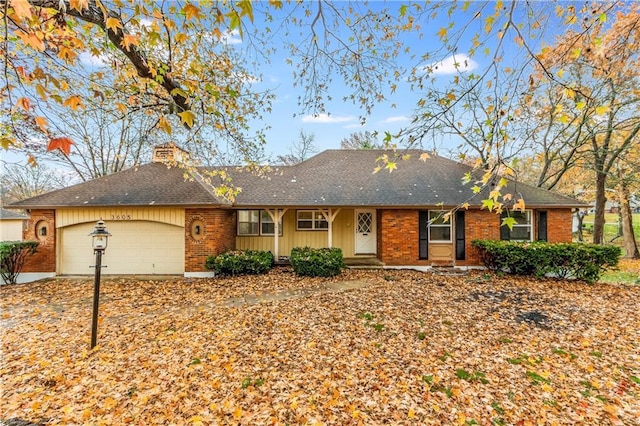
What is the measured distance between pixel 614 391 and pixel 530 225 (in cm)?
808

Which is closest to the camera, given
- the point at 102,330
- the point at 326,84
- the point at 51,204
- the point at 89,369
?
the point at 89,369

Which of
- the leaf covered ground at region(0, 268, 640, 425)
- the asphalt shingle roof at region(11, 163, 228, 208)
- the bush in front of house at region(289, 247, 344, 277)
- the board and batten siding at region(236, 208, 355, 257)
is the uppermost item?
the asphalt shingle roof at region(11, 163, 228, 208)

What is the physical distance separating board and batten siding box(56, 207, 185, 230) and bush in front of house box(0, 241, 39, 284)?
104cm

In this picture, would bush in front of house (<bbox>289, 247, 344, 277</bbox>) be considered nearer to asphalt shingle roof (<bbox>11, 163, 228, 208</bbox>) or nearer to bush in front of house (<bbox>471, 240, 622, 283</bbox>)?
asphalt shingle roof (<bbox>11, 163, 228, 208</bbox>)

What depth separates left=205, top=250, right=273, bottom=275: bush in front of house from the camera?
357 inches

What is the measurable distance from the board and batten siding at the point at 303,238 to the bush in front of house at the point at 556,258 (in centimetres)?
512

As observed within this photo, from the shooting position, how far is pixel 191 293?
24.5 feet

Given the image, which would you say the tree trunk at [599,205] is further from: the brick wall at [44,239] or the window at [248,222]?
the brick wall at [44,239]

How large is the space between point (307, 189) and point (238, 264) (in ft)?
12.9

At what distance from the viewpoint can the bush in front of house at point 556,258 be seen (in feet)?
27.9

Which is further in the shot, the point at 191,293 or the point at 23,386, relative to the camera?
the point at 191,293

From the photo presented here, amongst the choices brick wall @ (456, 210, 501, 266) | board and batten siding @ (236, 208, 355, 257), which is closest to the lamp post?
board and batten siding @ (236, 208, 355, 257)

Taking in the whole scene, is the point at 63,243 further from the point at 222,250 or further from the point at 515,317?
the point at 515,317

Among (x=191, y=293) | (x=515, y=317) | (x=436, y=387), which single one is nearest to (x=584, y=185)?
(x=515, y=317)
